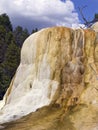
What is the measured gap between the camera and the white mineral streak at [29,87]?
34.2 feet

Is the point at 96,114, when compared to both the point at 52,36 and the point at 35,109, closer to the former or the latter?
the point at 35,109

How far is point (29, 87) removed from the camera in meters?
11.2

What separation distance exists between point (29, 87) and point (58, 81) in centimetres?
94

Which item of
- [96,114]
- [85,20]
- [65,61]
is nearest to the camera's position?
[96,114]

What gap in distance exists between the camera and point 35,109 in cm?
1028

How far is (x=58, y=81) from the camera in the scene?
10.7m

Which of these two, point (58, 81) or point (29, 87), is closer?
point (58, 81)

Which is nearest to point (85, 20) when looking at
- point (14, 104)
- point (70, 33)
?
point (70, 33)

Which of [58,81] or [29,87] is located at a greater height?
[58,81]

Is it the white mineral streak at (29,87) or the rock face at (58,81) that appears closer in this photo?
the rock face at (58,81)

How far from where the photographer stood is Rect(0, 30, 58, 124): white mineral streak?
1044 centimetres

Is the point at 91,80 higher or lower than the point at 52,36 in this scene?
lower

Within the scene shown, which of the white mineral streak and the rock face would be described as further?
the white mineral streak

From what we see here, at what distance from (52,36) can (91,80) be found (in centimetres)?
161
